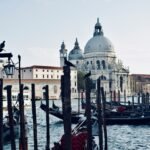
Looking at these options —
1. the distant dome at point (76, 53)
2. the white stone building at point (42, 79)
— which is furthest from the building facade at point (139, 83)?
the white stone building at point (42, 79)

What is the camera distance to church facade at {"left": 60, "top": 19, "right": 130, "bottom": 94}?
79125 millimetres

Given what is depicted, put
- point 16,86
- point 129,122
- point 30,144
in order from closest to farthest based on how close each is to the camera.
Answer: point 30,144, point 129,122, point 16,86

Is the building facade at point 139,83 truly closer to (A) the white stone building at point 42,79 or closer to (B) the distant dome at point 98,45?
(B) the distant dome at point 98,45

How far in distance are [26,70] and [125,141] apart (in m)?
55.0

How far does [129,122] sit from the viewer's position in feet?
72.2

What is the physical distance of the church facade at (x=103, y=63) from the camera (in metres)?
79.1

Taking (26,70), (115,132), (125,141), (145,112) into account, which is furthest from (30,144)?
(26,70)

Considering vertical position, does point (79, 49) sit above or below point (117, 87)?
above

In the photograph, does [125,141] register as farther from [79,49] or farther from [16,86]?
[79,49]

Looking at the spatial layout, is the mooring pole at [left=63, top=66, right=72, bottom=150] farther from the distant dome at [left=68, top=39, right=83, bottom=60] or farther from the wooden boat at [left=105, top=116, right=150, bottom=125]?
the distant dome at [left=68, top=39, right=83, bottom=60]

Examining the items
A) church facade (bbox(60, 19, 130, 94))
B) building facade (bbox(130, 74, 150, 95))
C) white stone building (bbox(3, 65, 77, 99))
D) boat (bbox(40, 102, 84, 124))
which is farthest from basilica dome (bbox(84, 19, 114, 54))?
boat (bbox(40, 102, 84, 124))

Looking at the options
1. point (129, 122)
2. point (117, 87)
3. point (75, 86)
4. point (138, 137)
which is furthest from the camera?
point (117, 87)

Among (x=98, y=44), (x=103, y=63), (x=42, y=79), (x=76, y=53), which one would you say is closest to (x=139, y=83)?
(x=76, y=53)

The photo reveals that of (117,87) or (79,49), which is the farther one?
(79,49)
